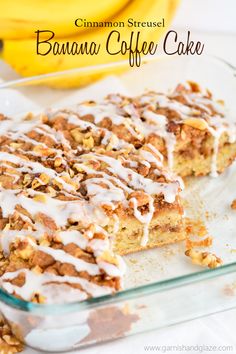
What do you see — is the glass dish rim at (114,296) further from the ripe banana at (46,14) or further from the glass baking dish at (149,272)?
the ripe banana at (46,14)

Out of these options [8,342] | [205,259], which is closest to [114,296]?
[8,342]

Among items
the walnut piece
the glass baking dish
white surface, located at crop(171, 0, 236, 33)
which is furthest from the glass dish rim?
white surface, located at crop(171, 0, 236, 33)

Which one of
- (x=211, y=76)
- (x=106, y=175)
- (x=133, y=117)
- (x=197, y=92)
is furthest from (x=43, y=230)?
(x=211, y=76)

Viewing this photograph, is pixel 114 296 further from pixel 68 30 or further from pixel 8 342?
pixel 68 30

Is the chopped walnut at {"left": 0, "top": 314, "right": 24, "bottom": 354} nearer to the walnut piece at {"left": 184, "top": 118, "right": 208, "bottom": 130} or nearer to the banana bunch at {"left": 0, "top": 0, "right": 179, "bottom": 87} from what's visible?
the walnut piece at {"left": 184, "top": 118, "right": 208, "bottom": 130}

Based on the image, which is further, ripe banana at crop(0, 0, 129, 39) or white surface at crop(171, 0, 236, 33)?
white surface at crop(171, 0, 236, 33)

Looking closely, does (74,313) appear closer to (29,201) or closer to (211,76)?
(29,201)
